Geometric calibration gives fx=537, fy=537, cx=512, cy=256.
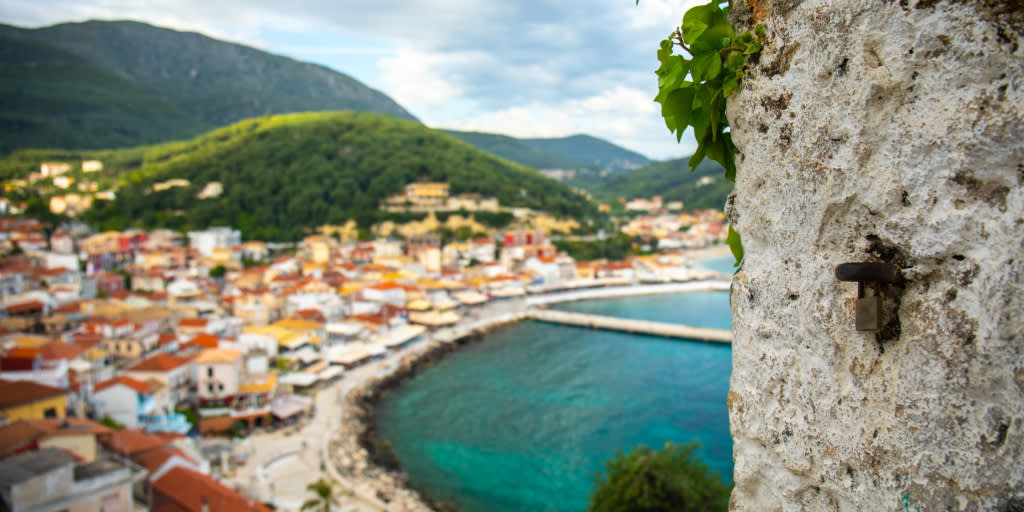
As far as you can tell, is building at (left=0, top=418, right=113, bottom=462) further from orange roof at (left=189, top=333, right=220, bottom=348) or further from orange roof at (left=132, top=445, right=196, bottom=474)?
orange roof at (left=189, top=333, right=220, bottom=348)

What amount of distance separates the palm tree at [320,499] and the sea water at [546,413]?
2317mm

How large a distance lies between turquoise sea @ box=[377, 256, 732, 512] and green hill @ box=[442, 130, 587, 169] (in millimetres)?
130550

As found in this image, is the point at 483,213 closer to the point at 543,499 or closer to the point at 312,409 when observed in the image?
the point at 312,409

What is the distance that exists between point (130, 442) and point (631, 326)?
22668mm

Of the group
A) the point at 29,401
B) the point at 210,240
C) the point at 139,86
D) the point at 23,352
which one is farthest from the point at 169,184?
the point at 139,86

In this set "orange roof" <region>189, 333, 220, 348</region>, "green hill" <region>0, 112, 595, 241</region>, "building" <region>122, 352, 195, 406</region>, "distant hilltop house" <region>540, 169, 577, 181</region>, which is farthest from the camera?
"distant hilltop house" <region>540, 169, 577, 181</region>

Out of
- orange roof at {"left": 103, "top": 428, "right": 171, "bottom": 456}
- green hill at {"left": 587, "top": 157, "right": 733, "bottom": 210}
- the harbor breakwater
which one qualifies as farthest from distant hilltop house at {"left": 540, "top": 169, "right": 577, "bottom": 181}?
orange roof at {"left": 103, "top": 428, "right": 171, "bottom": 456}

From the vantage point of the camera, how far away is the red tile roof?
1059cm

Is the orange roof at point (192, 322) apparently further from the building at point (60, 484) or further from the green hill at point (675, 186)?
the green hill at point (675, 186)

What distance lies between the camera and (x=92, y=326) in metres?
18.7

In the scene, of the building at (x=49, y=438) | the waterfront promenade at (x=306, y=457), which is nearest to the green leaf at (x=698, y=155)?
the building at (x=49, y=438)

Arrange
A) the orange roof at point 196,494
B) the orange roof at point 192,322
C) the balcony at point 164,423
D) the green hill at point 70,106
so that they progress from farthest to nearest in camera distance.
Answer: the green hill at point 70,106, the orange roof at point 192,322, the balcony at point 164,423, the orange roof at point 196,494

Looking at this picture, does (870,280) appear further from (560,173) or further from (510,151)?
(510,151)

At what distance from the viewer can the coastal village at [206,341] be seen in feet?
30.3
